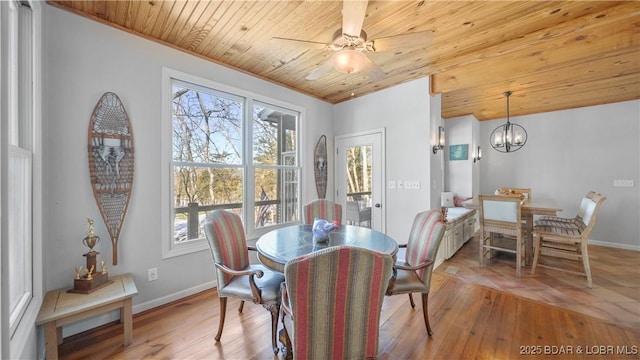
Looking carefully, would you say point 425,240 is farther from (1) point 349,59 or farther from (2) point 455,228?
(2) point 455,228

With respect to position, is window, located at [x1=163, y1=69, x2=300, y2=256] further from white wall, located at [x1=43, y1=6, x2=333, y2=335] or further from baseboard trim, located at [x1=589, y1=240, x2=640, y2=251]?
Result: baseboard trim, located at [x1=589, y1=240, x2=640, y2=251]

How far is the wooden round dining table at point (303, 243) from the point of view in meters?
1.70

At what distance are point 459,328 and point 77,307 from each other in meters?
2.92

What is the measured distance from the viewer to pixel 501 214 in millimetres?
3316

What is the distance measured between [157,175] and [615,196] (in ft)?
24.0

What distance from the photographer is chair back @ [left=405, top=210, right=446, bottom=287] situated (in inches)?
75.0

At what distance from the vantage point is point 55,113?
1912 mm

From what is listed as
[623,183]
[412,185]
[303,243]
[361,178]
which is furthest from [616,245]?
[303,243]

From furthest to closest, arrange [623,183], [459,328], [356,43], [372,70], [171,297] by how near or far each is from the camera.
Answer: [623,183] → [171,297] → [372,70] → [459,328] → [356,43]

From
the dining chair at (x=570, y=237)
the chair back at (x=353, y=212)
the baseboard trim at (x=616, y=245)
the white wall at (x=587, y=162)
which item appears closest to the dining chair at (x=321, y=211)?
the chair back at (x=353, y=212)

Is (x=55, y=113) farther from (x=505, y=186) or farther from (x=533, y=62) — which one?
(x=505, y=186)

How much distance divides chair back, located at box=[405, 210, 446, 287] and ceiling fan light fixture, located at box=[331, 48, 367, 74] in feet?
4.55

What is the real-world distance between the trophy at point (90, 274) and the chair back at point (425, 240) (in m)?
2.56

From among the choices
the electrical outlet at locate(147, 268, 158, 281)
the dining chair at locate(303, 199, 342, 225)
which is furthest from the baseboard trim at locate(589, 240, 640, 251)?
the electrical outlet at locate(147, 268, 158, 281)
